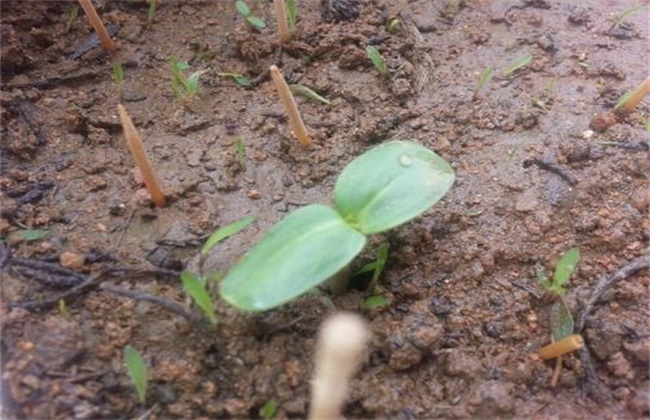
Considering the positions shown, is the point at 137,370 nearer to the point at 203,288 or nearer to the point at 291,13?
the point at 203,288

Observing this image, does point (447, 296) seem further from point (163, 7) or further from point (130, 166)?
point (163, 7)

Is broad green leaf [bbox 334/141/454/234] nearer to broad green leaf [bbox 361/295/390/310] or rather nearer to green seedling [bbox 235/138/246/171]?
broad green leaf [bbox 361/295/390/310]

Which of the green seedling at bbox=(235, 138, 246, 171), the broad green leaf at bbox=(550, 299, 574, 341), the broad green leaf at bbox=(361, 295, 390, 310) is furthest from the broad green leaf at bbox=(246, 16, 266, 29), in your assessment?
the broad green leaf at bbox=(550, 299, 574, 341)

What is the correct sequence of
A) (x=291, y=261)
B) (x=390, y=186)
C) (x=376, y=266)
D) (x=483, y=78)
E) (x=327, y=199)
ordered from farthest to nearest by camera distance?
1. (x=483, y=78)
2. (x=327, y=199)
3. (x=376, y=266)
4. (x=390, y=186)
5. (x=291, y=261)

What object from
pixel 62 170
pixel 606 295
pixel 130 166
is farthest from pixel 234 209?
pixel 606 295

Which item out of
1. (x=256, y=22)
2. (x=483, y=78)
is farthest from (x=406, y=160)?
(x=256, y=22)

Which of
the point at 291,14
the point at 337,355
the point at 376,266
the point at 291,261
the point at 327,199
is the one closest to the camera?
the point at 337,355

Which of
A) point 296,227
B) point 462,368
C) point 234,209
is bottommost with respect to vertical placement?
point 462,368
